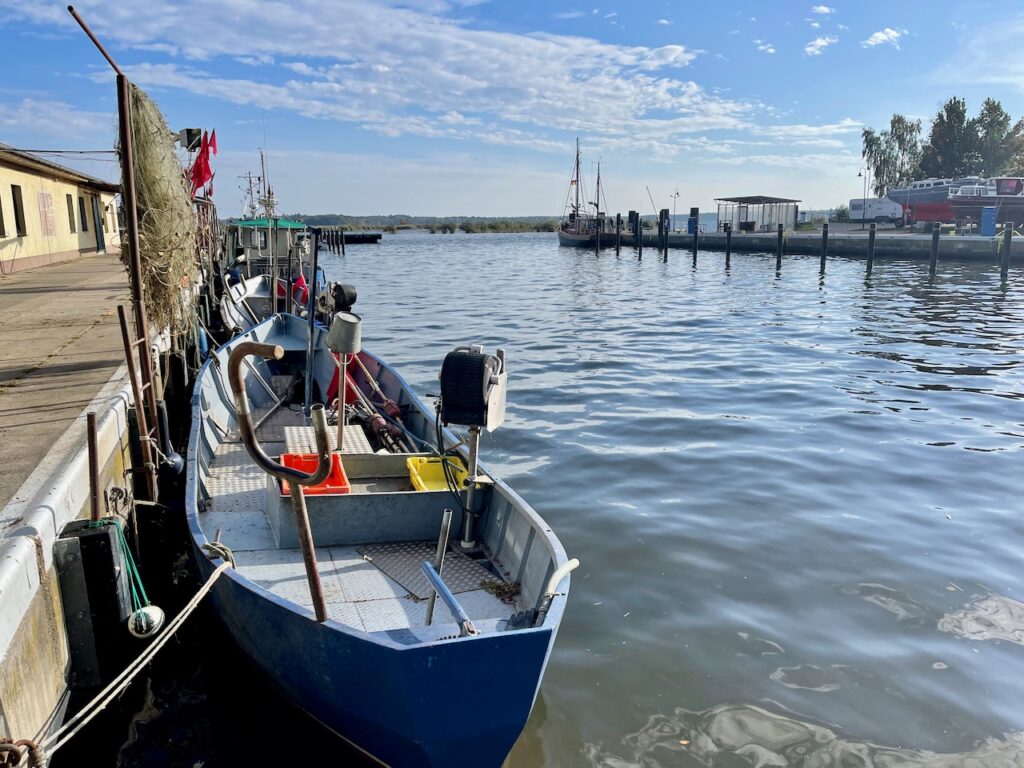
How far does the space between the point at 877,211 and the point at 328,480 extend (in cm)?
7586

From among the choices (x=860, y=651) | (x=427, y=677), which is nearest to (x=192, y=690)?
(x=427, y=677)

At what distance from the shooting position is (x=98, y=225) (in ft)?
109

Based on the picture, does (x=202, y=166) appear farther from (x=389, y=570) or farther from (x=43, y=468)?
(x=389, y=570)

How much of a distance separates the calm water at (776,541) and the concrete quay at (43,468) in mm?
2698

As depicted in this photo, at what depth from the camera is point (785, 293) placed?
2956 centimetres

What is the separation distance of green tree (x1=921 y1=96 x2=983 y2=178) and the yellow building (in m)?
75.6

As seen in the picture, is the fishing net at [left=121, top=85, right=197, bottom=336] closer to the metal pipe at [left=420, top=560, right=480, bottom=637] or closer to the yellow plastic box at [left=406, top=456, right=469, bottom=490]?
the yellow plastic box at [left=406, top=456, right=469, bottom=490]

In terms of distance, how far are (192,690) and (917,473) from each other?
780 cm

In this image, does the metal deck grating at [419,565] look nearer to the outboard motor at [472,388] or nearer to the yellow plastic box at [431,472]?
the yellow plastic box at [431,472]

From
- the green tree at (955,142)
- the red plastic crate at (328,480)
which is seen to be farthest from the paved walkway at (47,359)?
the green tree at (955,142)

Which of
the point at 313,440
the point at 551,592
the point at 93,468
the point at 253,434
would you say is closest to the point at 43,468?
the point at 93,468

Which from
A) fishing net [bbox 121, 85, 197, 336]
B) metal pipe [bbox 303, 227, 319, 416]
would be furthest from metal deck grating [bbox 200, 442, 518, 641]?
fishing net [bbox 121, 85, 197, 336]

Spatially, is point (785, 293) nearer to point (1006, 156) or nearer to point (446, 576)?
point (446, 576)

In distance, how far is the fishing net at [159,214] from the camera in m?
8.39
